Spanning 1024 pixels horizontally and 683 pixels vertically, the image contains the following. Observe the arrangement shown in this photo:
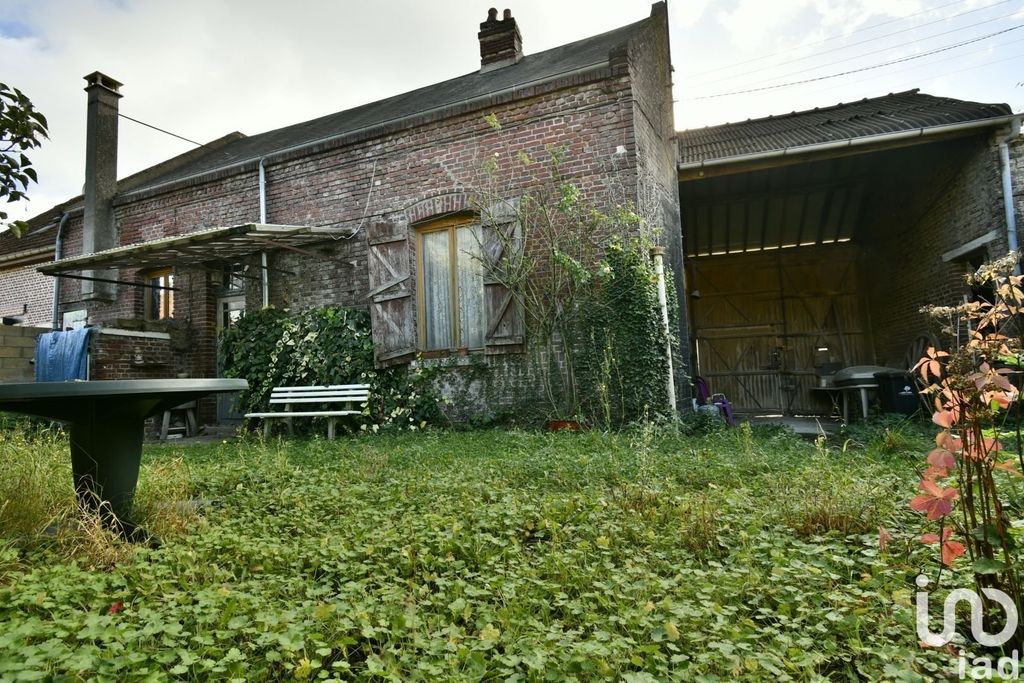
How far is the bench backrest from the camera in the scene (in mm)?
7227

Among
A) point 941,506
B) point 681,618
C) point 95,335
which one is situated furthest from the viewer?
point 95,335

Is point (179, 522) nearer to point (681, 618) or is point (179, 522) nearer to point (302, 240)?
point (681, 618)

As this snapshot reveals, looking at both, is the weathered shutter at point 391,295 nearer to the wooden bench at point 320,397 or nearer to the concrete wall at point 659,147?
the wooden bench at point 320,397

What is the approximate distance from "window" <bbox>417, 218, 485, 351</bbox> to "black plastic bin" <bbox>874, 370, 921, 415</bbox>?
19.8ft

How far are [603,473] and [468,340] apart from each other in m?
3.72

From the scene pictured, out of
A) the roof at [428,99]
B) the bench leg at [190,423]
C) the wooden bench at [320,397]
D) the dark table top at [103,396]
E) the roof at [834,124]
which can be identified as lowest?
the bench leg at [190,423]

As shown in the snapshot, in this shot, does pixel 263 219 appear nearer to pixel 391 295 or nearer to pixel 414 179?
pixel 414 179

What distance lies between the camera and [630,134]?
647cm

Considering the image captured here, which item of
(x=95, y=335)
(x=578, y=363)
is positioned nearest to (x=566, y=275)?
(x=578, y=363)


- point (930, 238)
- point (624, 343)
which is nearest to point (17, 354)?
point (624, 343)

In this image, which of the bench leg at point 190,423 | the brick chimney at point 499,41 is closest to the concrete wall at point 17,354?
the bench leg at point 190,423

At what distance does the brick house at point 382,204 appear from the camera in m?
6.73

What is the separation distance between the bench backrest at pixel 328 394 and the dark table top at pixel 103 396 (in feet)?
13.6

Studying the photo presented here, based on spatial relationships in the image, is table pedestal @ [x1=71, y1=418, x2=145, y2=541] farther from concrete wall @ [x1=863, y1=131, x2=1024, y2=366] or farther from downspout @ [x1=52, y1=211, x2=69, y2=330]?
downspout @ [x1=52, y1=211, x2=69, y2=330]
